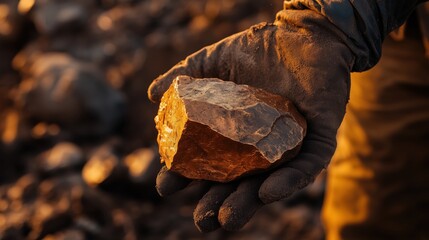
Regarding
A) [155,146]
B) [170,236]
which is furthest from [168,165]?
[155,146]

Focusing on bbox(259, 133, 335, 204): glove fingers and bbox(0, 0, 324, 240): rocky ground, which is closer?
bbox(259, 133, 335, 204): glove fingers

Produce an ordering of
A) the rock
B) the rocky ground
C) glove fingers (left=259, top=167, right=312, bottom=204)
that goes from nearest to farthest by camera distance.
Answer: glove fingers (left=259, top=167, right=312, bottom=204), the rocky ground, the rock

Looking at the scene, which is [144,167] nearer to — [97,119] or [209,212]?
[97,119]

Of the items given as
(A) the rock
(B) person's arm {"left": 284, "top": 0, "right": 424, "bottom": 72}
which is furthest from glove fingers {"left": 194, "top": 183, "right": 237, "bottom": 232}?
(A) the rock

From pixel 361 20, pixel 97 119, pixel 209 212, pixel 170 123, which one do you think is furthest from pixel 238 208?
pixel 97 119

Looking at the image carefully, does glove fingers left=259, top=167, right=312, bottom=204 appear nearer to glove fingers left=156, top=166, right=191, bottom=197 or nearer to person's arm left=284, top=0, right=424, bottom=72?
glove fingers left=156, top=166, right=191, bottom=197

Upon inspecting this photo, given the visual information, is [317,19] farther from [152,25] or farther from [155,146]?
[152,25]

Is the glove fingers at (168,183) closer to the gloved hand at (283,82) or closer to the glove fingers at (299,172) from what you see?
the gloved hand at (283,82)
